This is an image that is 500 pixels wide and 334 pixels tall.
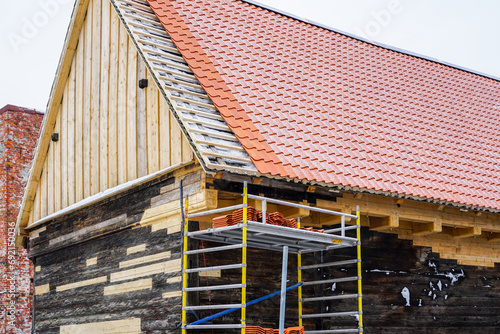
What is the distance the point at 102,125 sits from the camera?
12.2m

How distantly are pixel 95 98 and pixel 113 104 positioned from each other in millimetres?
862

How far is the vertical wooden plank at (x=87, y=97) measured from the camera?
12508mm

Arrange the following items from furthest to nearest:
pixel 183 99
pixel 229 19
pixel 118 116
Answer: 1. pixel 229 19
2. pixel 118 116
3. pixel 183 99

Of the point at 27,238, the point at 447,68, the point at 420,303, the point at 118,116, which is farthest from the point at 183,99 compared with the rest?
the point at 447,68

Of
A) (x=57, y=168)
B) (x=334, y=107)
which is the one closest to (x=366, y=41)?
(x=334, y=107)

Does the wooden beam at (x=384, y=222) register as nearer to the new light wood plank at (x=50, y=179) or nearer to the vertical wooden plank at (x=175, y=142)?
the vertical wooden plank at (x=175, y=142)

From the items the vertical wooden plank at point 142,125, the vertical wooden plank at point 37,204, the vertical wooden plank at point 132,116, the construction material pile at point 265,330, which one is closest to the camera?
the construction material pile at point 265,330

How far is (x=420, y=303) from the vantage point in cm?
1185

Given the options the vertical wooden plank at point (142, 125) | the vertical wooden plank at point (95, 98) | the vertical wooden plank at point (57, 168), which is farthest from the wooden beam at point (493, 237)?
the vertical wooden plank at point (57, 168)

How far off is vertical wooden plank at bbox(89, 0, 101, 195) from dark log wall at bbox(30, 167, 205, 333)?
0.62 m

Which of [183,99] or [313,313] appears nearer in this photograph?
[183,99]

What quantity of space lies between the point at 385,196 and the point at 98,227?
4.99 metres

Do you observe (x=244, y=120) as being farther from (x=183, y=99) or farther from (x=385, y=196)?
(x=385, y=196)

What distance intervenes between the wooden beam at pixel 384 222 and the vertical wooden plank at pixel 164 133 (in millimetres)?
3591
